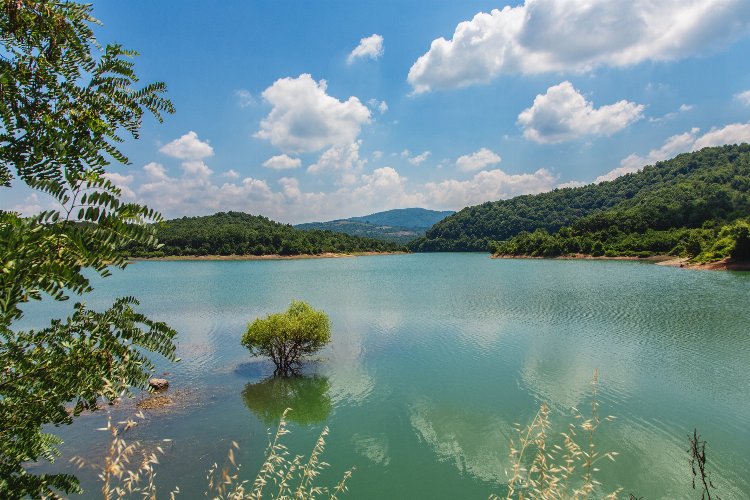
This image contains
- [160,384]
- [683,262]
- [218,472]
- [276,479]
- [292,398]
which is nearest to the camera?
[276,479]

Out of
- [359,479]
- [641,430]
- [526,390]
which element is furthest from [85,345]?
[526,390]

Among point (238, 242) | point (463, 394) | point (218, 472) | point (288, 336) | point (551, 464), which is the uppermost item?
point (238, 242)

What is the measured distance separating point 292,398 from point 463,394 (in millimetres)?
9134

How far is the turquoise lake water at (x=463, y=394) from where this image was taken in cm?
1520

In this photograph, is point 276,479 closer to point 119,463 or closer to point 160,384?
point 119,463

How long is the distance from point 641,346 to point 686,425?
484 inches

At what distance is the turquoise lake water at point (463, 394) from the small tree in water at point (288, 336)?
135cm

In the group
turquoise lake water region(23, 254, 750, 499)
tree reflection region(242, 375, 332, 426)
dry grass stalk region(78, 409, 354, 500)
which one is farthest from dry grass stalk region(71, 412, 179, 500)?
tree reflection region(242, 375, 332, 426)

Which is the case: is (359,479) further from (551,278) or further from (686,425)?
(551,278)

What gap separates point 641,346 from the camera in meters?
29.0

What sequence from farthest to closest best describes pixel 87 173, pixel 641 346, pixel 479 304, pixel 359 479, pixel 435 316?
pixel 479 304 → pixel 435 316 → pixel 641 346 → pixel 359 479 → pixel 87 173

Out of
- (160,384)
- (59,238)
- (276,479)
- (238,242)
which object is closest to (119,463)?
(59,238)

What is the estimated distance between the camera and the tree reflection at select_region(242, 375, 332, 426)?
20.1 metres

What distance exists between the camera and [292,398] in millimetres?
22359
